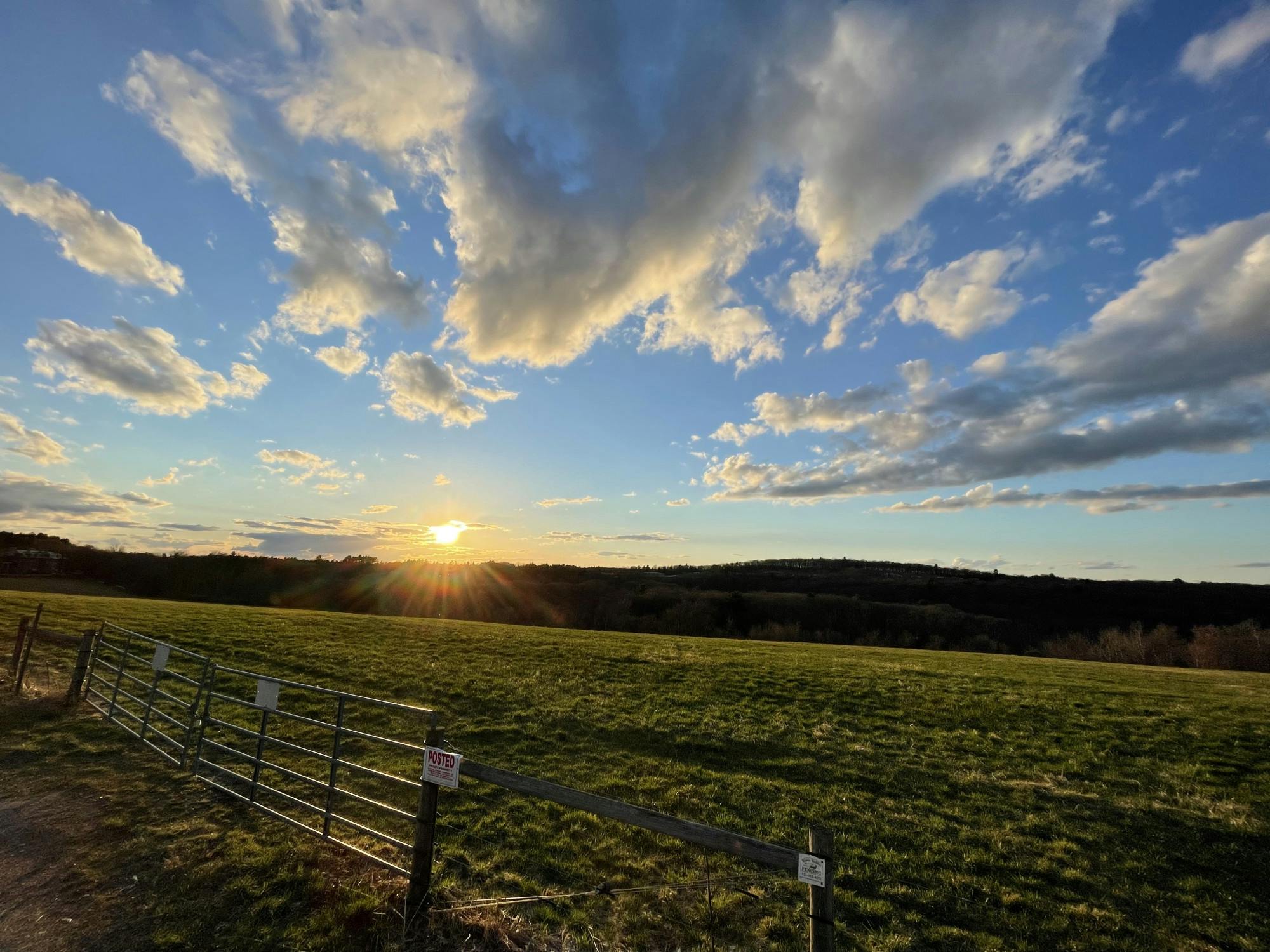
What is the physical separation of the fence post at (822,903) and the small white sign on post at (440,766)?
12.3 feet

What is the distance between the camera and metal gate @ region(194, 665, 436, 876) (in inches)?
315

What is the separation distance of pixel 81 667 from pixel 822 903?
19.6 metres

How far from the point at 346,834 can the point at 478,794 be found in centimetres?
275

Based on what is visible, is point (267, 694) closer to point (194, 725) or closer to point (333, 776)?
point (333, 776)

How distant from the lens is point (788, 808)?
35.0 ft


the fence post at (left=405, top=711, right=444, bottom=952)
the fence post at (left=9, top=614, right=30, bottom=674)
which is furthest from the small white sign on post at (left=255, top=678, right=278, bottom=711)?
the fence post at (left=9, top=614, right=30, bottom=674)

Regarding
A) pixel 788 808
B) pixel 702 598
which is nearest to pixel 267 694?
pixel 788 808

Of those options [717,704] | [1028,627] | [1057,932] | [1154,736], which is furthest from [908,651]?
[1028,627]

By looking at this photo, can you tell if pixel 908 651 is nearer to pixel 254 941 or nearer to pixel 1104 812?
pixel 1104 812

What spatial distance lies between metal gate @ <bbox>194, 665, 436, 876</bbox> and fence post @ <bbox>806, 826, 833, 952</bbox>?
13.6 feet

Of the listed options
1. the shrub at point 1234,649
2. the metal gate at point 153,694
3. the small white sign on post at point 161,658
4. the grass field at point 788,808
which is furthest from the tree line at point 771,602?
the small white sign on post at point 161,658

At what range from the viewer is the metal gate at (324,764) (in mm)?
7996

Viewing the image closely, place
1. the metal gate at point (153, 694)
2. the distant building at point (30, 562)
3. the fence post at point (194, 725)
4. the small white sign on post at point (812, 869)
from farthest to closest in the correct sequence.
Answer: the distant building at point (30, 562) → the metal gate at point (153, 694) → the fence post at point (194, 725) → the small white sign on post at point (812, 869)

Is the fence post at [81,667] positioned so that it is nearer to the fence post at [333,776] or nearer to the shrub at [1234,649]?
the fence post at [333,776]
